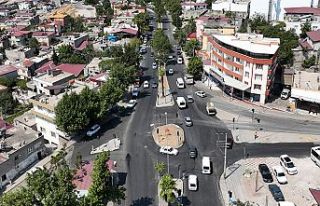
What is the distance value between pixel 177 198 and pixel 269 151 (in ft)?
43.2

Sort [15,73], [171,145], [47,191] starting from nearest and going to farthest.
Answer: [47,191] → [171,145] → [15,73]

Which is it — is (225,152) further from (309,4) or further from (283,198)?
(309,4)

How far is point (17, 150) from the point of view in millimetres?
42688

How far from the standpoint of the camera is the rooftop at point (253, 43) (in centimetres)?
5404

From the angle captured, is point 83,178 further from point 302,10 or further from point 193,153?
point 302,10

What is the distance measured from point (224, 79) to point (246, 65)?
447 cm

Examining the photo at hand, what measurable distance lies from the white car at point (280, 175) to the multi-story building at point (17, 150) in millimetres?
25392

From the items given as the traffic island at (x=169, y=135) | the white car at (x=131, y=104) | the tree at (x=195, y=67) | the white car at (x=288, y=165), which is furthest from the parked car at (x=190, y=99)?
the white car at (x=288, y=165)

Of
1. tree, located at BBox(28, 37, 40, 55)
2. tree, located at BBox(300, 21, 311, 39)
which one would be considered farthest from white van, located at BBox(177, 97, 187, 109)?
tree, located at BBox(28, 37, 40, 55)

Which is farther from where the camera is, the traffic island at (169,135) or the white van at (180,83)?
the white van at (180,83)

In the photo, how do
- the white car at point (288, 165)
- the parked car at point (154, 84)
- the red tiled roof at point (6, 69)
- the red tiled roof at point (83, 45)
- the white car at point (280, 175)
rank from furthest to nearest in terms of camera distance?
1. the red tiled roof at point (83, 45)
2. the red tiled roof at point (6, 69)
3. the parked car at point (154, 84)
4. the white car at point (288, 165)
5. the white car at point (280, 175)

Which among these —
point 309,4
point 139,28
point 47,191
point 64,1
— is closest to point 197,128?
point 47,191

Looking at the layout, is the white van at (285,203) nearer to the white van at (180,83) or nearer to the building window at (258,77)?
the building window at (258,77)

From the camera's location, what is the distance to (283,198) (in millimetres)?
35625
